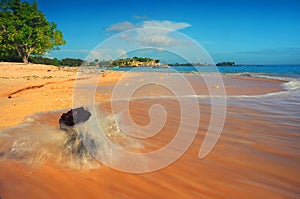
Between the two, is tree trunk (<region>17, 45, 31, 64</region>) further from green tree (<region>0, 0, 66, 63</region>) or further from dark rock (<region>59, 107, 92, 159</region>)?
dark rock (<region>59, 107, 92, 159</region>)

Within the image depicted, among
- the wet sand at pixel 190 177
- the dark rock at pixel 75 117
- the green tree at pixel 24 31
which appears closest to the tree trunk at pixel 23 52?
the green tree at pixel 24 31

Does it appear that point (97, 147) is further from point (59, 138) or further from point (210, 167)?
point (210, 167)

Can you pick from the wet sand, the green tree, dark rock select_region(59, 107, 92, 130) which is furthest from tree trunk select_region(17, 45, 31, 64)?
the wet sand

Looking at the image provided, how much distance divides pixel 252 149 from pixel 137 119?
89.8 inches

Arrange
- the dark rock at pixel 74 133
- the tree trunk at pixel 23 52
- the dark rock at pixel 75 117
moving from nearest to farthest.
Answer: the dark rock at pixel 74 133 → the dark rock at pixel 75 117 → the tree trunk at pixel 23 52

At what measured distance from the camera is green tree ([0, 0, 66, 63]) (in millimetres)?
27641

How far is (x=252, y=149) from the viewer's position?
3.09 m

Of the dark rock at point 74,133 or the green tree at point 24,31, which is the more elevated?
the green tree at point 24,31

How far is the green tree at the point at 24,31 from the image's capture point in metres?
27.6

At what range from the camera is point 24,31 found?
28.0 metres

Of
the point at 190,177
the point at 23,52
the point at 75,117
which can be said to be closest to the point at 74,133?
the point at 75,117

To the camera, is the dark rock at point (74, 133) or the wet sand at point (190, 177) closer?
the wet sand at point (190, 177)

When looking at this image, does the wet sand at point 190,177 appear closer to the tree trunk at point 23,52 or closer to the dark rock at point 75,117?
the dark rock at point 75,117

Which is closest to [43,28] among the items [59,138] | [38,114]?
[38,114]
